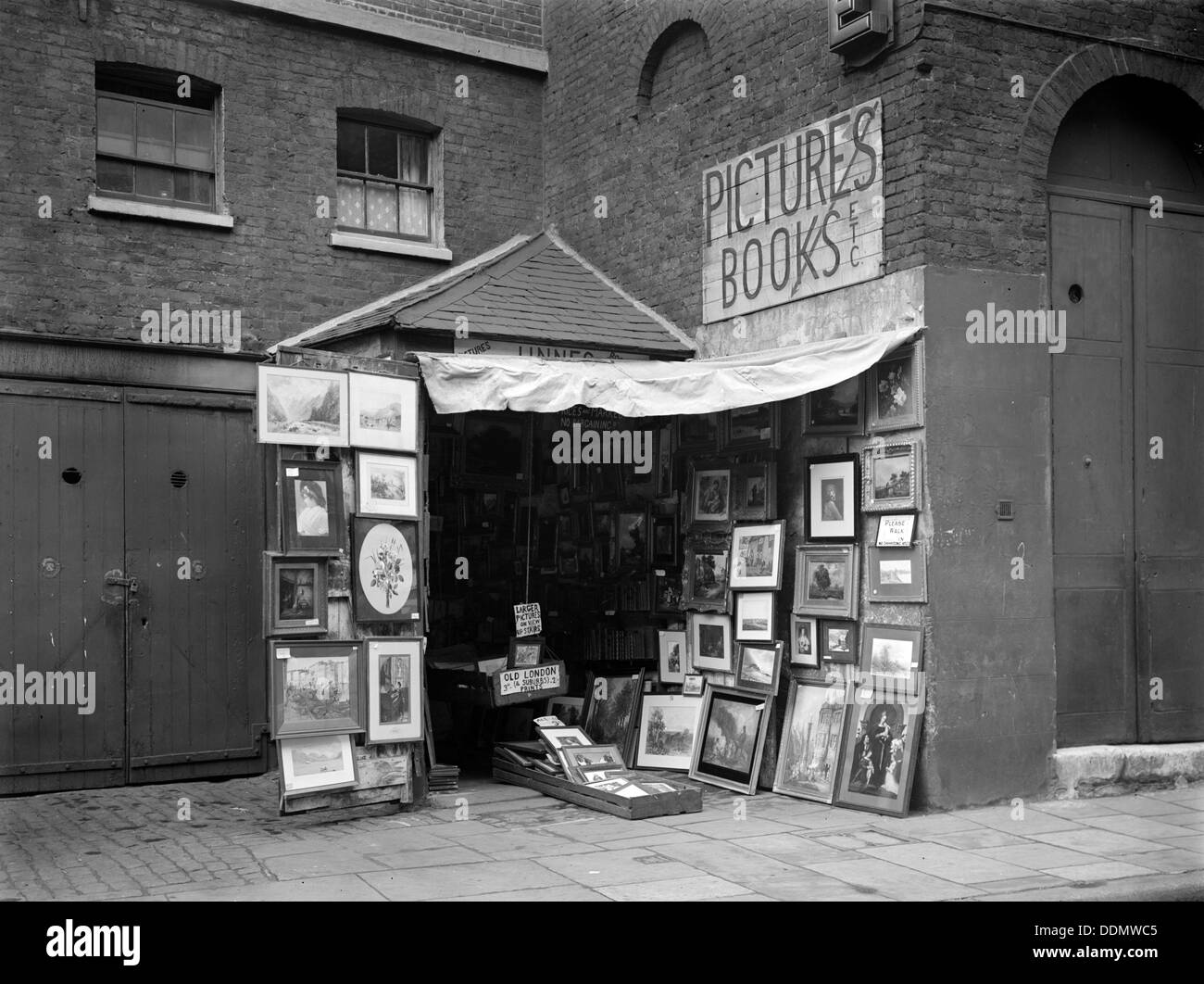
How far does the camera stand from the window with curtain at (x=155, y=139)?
1035cm

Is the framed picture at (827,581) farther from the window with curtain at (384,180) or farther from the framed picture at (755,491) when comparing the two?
the window with curtain at (384,180)

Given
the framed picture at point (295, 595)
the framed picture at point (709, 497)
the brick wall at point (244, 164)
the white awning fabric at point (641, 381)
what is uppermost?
the brick wall at point (244, 164)

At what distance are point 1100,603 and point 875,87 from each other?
4.19 meters

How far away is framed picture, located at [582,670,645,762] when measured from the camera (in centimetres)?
1052

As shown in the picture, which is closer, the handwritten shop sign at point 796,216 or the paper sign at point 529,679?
the handwritten shop sign at point 796,216

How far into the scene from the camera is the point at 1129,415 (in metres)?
9.69

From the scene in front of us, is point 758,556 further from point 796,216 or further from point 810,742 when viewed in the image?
point 796,216

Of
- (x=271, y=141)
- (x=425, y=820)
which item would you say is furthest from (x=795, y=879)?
(x=271, y=141)

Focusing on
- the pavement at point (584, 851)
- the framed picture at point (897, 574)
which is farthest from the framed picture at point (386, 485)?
the framed picture at point (897, 574)

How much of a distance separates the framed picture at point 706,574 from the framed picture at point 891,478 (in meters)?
1.50

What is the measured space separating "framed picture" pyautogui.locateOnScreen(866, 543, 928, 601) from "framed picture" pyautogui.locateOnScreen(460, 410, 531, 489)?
3.79m

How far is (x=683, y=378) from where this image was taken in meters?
9.15

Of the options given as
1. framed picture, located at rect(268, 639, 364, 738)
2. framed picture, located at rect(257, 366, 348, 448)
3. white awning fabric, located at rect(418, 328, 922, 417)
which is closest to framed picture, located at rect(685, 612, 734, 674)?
white awning fabric, located at rect(418, 328, 922, 417)

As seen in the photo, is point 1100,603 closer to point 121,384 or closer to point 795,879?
point 795,879
